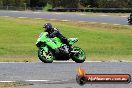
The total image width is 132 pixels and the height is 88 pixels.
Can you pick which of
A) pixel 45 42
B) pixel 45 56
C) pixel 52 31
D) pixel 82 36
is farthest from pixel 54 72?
pixel 82 36

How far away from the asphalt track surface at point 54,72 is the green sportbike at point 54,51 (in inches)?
13.1

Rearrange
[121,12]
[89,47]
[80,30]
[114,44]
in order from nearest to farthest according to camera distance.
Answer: [89,47] < [114,44] < [80,30] < [121,12]

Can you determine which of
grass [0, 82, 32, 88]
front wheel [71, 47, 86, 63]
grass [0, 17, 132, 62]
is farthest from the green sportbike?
grass [0, 17, 132, 62]

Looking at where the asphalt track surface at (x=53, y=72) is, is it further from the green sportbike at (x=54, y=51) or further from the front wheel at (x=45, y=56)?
the green sportbike at (x=54, y=51)

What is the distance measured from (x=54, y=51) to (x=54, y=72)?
2.76 meters

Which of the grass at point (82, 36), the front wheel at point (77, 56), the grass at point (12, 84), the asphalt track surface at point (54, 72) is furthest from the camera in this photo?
the grass at point (82, 36)

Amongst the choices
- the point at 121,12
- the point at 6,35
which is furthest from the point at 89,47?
the point at 121,12

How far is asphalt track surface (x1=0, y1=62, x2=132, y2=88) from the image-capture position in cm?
923

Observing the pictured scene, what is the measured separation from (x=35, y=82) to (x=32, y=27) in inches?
880

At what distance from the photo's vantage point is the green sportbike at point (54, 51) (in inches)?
555

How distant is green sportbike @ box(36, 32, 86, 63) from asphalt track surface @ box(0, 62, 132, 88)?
1.09ft

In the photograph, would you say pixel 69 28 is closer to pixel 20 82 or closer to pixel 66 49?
pixel 66 49

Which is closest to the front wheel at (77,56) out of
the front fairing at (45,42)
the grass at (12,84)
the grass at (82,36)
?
the front fairing at (45,42)

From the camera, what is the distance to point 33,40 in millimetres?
26953
